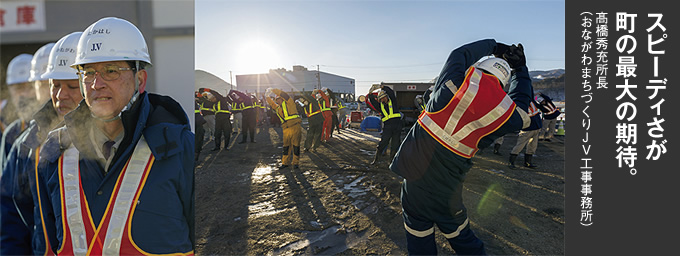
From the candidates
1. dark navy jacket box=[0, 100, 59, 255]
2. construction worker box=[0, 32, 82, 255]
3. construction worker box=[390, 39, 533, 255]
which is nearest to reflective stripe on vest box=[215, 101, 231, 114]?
construction worker box=[0, 32, 82, 255]

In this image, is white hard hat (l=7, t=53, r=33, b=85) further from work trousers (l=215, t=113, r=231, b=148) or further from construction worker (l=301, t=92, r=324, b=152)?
work trousers (l=215, t=113, r=231, b=148)

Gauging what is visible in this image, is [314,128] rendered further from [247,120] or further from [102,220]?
[102,220]

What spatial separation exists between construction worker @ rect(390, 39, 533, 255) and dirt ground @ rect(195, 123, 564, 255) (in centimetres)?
77

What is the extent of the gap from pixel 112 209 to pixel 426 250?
6.11ft

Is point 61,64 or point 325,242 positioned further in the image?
point 325,242

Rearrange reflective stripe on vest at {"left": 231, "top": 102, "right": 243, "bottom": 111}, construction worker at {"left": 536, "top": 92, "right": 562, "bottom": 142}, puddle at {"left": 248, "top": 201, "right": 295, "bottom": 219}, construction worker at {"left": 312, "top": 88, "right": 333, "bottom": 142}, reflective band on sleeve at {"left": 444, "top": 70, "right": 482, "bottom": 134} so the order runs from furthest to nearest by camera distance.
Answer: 1. reflective stripe on vest at {"left": 231, "top": 102, "right": 243, "bottom": 111}
2. construction worker at {"left": 312, "top": 88, "right": 333, "bottom": 142}
3. construction worker at {"left": 536, "top": 92, "right": 562, "bottom": 142}
4. puddle at {"left": 248, "top": 201, "right": 295, "bottom": 219}
5. reflective band on sleeve at {"left": 444, "top": 70, "right": 482, "bottom": 134}

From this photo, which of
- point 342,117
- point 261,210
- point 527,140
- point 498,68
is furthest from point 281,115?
point 342,117

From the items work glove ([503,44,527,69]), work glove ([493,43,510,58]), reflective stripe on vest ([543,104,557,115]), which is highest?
work glove ([493,43,510,58])

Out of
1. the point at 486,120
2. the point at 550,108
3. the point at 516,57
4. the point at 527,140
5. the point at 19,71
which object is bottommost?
the point at 527,140

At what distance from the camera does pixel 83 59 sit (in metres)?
1.24

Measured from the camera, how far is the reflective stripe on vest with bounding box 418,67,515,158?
1843mm

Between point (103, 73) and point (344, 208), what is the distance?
2.99 meters

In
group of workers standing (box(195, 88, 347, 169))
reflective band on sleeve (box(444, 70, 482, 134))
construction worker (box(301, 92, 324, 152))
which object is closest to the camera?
reflective band on sleeve (box(444, 70, 482, 134))

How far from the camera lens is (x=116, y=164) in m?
1.18
